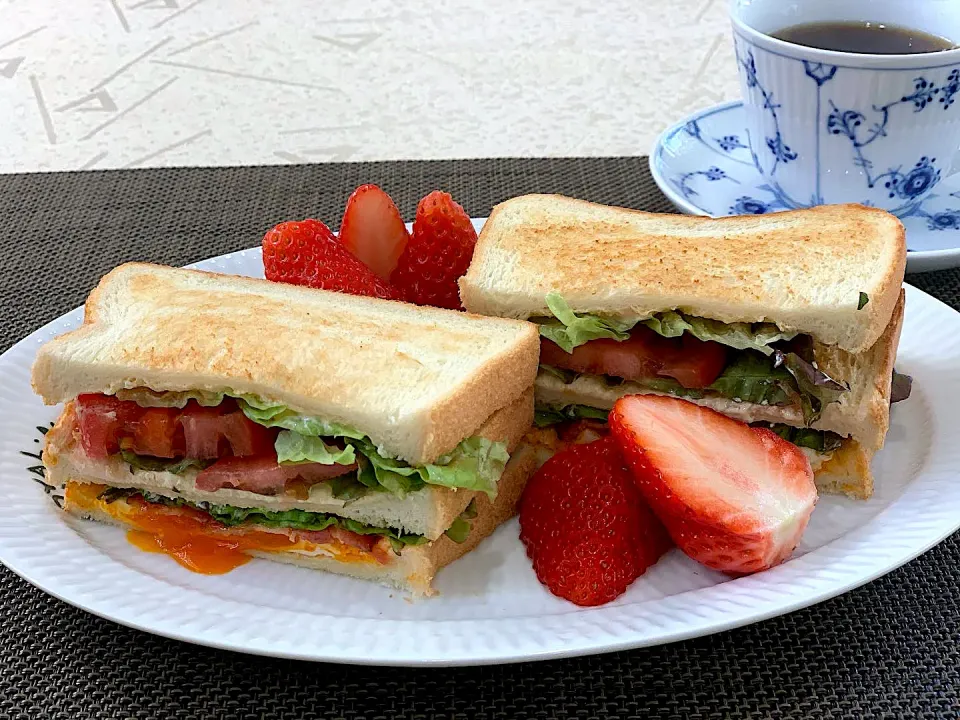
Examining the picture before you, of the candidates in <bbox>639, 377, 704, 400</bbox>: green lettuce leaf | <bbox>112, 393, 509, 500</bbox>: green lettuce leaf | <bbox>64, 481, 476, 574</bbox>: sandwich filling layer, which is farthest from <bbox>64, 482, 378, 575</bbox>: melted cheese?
<bbox>639, 377, 704, 400</bbox>: green lettuce leaf

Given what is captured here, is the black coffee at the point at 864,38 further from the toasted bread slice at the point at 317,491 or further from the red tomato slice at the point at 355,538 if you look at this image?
the red tomato slice at the point at 355,538

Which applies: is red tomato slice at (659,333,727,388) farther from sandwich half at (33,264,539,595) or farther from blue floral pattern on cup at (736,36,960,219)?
blue floral pattern on cup at (736,36,960,219)

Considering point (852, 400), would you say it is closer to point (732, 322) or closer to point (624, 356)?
point (732, 322)

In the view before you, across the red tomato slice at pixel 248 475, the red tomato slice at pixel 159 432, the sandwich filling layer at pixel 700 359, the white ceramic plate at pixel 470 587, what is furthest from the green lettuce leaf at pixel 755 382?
the red tomato slice at pixel 159 432

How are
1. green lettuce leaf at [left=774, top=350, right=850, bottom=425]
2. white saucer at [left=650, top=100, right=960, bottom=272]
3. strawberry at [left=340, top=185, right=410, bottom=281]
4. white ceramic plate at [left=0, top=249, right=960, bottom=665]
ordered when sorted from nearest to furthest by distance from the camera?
white ceramic plate at [left=0, top=249, right=960, bottom=665] → green lettuce leaf at [left=774, top=350, right=850, bottom=425] → strawberry at [left=340, top=185, right=410, bottom=281] → white saucer at [left=650, top=100, right=960, bottom=272]

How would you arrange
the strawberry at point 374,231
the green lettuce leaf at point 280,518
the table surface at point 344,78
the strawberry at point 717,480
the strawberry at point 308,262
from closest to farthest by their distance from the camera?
1. the strawberry at point 717,480
2. the green lettuce leaf at point 280,518
3. the strawberry at point 308,262
4. the strawberry at point 374,231
5. the table surface at point 344,78

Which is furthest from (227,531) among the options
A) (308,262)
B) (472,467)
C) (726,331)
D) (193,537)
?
(726,331)
